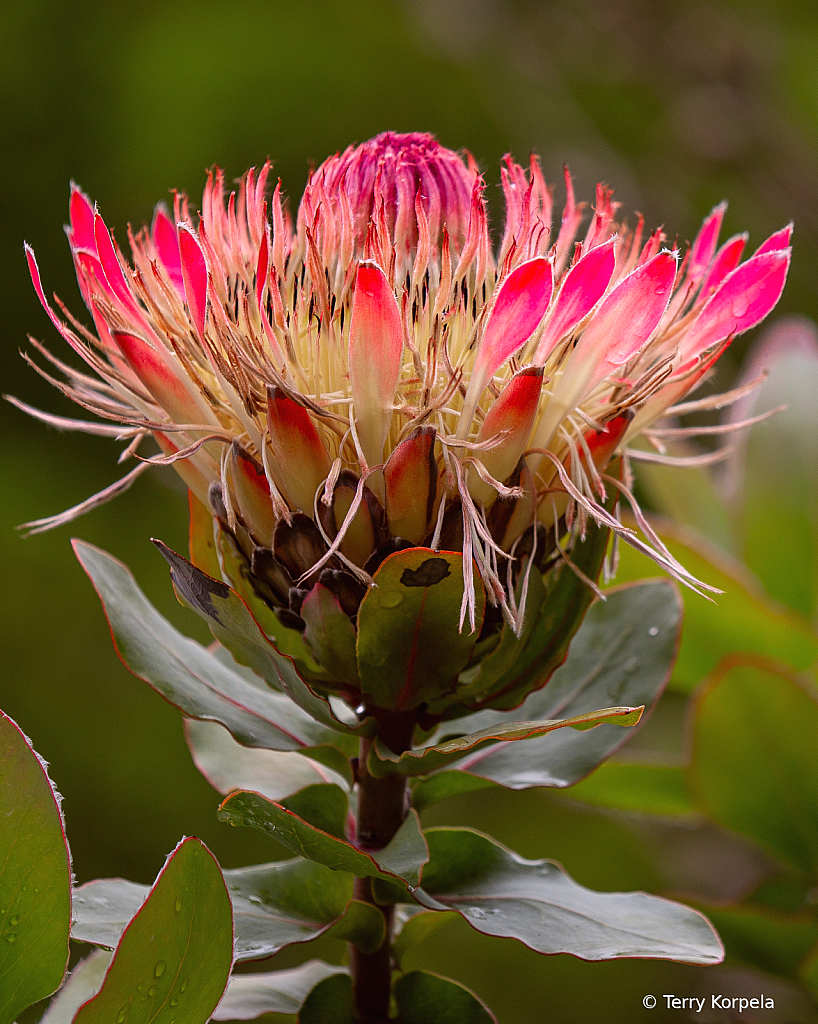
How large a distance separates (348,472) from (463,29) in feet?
8.72

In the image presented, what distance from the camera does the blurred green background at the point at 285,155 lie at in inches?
81.6

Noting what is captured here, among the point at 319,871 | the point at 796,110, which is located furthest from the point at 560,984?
the point at 796,110

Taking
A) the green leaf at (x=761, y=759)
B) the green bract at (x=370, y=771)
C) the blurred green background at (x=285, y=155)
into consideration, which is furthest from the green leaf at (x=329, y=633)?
the blurred green background at (x=285, y=155)

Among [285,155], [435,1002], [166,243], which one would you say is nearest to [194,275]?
[166,243]

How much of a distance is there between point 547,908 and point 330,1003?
0.15m

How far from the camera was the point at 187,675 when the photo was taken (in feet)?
1.93

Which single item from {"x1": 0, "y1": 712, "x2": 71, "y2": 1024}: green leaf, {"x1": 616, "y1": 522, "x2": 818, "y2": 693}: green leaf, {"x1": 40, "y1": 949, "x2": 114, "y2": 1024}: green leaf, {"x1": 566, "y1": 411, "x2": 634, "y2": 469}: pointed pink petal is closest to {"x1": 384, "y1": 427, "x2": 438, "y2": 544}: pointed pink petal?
{"x1": 566, "y1": 411, "x2": 634, "y2": 469}: pointed pink petal

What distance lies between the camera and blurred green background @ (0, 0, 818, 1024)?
207 centimetres

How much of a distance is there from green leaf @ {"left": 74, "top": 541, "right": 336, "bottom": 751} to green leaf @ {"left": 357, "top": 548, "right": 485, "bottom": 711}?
9cm

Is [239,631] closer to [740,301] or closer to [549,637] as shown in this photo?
[549,637]

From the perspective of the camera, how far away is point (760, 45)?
2.48 meters

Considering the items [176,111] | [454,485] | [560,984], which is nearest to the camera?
[454,485]

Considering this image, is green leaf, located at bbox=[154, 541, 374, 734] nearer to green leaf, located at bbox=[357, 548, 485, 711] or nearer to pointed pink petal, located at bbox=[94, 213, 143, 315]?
green leaf, located at bbox=[357, 548, 485, 711]

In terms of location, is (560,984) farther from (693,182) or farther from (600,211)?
(693,182)
